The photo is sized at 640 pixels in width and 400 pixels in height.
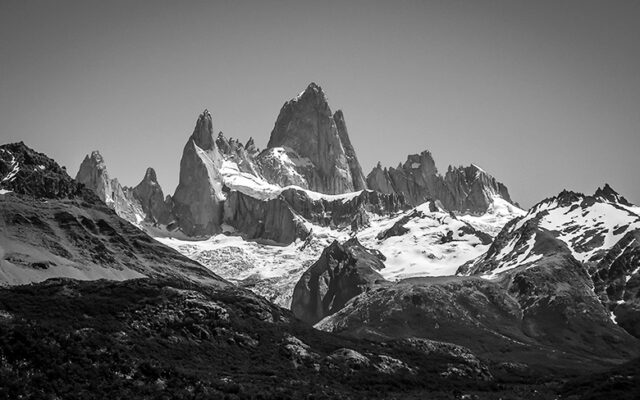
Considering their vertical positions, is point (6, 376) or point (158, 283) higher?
point (158, 283)

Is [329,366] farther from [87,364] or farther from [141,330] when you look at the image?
[87,364]

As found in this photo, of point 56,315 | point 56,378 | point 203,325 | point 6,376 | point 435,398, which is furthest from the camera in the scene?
point 203,325

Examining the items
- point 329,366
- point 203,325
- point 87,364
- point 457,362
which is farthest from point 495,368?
point 87,364

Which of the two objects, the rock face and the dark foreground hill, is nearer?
the dark foreground hill

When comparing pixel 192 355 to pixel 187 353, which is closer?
pixel 192 355

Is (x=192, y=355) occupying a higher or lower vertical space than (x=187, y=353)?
lower

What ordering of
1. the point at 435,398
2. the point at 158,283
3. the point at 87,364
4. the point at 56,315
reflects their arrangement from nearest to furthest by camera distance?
the point at 87,364
the point at 435,398
the point at 56,315
the point at 158,283

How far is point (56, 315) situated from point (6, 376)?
175 ft

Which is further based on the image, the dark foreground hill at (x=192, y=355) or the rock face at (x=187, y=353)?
the rock face at (x=187, y=353)

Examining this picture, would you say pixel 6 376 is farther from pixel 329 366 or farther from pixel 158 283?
pixel 158 283

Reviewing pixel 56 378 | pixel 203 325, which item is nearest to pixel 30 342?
pixel 56 378

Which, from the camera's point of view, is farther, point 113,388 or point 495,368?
point 495,368

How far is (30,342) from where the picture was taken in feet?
288

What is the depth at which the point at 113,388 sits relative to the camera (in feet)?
286
